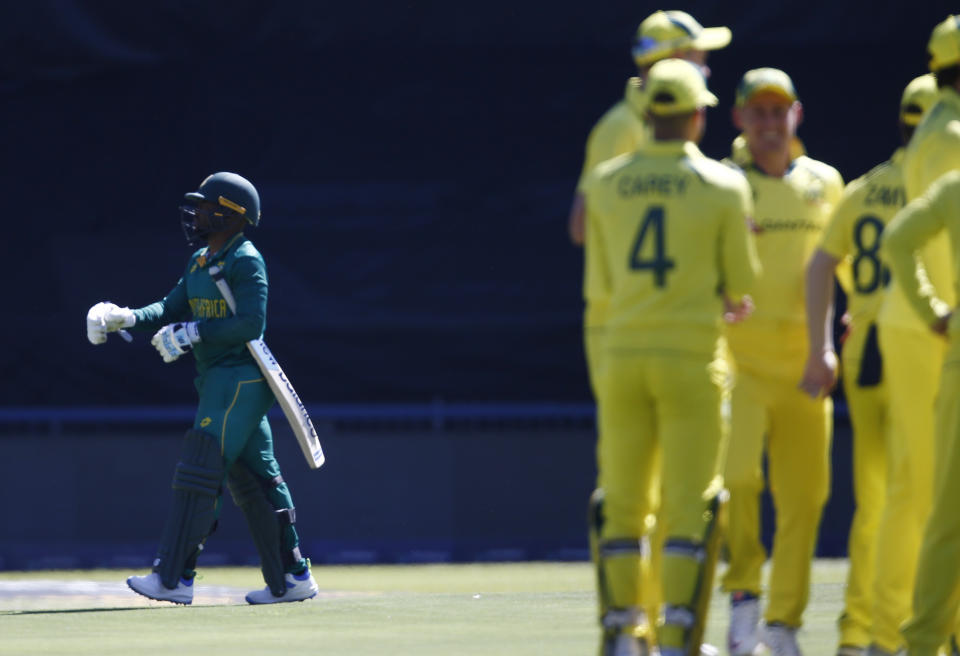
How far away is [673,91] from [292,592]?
381 cm

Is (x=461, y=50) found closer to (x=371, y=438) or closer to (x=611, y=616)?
(x=371, y=438)

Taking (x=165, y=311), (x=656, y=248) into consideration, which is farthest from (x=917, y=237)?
(x=165, y=311)

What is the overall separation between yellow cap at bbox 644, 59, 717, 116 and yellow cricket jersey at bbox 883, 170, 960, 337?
0.68 m

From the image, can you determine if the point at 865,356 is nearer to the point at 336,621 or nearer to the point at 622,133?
the point at 622,133

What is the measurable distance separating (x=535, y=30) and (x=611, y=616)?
7148mm

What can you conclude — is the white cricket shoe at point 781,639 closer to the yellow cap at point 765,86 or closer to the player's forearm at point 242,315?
the yellow cap at point 765,86

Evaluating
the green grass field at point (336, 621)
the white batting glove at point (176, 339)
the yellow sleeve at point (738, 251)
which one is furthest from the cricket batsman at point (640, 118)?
the white batting glove at point (176, 339)

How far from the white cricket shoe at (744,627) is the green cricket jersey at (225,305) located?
2.77m

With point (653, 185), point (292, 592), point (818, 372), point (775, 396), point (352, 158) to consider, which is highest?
point (352, 158)

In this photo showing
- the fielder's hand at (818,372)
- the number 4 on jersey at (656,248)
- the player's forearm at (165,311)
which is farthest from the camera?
the player's forearm at (165,311)

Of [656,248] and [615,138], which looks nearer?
[656,248]

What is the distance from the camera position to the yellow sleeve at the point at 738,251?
6371mm

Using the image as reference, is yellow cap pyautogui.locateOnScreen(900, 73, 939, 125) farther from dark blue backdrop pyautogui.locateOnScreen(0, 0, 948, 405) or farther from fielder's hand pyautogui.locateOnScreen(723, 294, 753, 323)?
dark blue backdrop pyautogui.locateOnScreen(0, 0, 948, 405)

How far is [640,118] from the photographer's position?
721 centimetres
